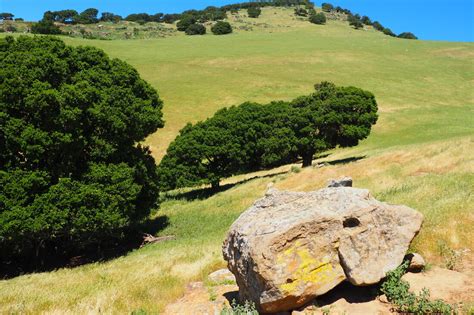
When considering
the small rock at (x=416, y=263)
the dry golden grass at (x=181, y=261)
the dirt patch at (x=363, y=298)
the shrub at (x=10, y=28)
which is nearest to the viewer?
the dirt patch at (x=363, y=298)

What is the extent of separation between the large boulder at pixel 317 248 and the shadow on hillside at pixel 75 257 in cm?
1708

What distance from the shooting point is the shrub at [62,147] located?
21812 millimetres

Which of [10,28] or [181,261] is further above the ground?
[10,28]

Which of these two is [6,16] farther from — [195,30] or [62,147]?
[62,147]

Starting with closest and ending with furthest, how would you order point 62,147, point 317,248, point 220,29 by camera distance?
point 317,248 → point 62,147 → point 220,29

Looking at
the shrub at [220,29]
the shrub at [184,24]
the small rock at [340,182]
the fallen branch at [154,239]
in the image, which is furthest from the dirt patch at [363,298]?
the shrub at [184,24]

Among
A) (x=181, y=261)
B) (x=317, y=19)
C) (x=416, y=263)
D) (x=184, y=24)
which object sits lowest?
(x=181, y=261)

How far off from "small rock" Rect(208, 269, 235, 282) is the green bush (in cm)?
512

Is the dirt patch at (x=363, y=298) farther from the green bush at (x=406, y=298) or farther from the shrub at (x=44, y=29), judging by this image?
the shrub at (x=44, y=29)

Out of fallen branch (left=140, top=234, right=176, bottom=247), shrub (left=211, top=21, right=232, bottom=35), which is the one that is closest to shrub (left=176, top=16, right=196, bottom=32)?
shrub (left=211, top=21, right=232, bottom=35)

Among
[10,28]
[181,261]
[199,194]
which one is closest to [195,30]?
[10,28]

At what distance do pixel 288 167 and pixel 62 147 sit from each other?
3324 cm

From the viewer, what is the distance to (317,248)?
1013cm

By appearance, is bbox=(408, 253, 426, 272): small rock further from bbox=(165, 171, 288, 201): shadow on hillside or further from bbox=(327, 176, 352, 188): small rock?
bbox=(165, 171, 288, 201): shadow on hillside
